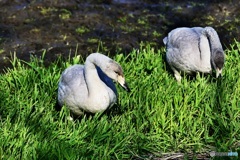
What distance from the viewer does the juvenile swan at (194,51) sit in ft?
18.7

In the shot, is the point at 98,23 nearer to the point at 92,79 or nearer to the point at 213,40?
the point at 213,40

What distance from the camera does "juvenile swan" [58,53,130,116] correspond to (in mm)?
5004

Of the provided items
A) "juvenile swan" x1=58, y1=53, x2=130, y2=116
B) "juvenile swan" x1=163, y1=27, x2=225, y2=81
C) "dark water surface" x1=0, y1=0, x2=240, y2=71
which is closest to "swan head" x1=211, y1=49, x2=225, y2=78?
"juvenile swan" x1=163, y1=27, x2=225, y2=81

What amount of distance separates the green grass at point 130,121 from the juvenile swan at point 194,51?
13 centimetres

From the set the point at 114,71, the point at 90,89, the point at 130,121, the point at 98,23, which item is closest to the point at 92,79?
the point at 90,89

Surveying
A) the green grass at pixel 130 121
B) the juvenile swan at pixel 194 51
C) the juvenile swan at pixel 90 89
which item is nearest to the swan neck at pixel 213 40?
the juvenile swan at pixel 194 51

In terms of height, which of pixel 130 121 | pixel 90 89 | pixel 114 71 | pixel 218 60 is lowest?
pixel 130 121

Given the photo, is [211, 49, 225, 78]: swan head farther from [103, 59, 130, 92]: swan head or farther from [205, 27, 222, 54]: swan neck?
[103, 59, 130, 92]: swan head

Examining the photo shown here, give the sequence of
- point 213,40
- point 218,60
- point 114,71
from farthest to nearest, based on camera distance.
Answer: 1. point 213,40
2. point 218,60
3. point 114,71

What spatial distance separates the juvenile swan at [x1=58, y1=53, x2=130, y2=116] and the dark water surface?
5.34ft

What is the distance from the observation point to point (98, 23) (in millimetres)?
7789

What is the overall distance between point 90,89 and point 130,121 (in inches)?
17.2

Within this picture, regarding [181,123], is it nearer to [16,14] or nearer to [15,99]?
[15,99]

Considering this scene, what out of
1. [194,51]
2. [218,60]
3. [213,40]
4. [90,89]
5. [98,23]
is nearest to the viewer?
[90,89]
